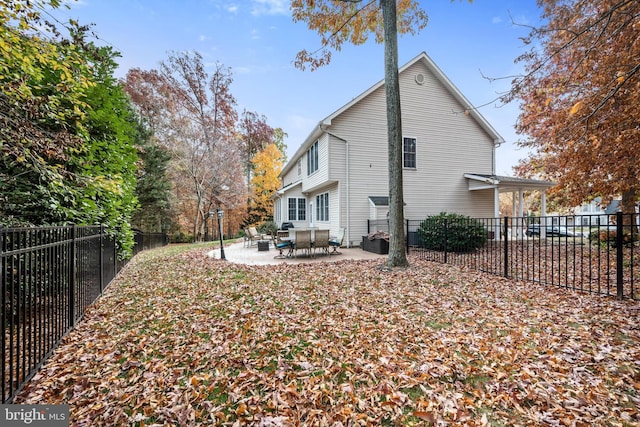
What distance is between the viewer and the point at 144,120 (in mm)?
18109

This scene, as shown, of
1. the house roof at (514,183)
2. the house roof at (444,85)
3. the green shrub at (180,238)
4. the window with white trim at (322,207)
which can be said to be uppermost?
the house roof at (444,85)

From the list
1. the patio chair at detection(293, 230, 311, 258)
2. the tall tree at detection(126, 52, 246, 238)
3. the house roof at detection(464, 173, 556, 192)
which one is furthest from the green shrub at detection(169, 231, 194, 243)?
the house roof at detection(464, 173, 556, 192)

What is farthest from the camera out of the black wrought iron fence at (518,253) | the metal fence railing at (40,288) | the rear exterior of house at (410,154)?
the rear exterior of house at (410,154)

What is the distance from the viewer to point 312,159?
15219 mm

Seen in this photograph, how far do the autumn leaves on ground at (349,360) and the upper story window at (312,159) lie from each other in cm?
1045

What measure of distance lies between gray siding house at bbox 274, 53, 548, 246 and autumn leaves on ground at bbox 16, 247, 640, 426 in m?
8.08

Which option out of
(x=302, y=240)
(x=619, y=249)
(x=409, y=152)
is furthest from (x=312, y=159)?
(x=619, y=249)

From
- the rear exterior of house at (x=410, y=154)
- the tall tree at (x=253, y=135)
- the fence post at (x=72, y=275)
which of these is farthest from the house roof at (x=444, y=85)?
the tall tree at (x=253, y=135)

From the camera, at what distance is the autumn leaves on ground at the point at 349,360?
2174 mm

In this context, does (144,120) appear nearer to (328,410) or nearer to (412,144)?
(412,144)

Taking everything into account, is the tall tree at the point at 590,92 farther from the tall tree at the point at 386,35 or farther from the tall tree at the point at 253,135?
the tall tree at the point at 253,135

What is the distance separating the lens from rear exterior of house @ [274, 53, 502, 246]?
41.5ft

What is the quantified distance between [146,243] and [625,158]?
20.4 metres

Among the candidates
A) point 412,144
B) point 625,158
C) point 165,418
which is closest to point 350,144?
point 412,144
